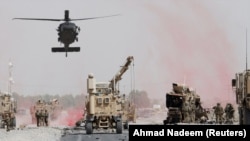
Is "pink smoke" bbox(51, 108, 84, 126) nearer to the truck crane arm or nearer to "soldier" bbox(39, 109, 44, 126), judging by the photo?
"soldier" bbox(39, 109, 44, 126)

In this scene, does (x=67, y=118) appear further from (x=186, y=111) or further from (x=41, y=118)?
(x=186, y=111)

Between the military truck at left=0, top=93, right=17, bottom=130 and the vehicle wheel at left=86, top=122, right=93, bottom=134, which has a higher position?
the military truck at left=0, top=93, right=17, bottom=130

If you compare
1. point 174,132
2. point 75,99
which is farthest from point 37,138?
point 75,99

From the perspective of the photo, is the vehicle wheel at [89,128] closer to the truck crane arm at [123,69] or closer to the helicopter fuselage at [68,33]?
the helicopter fuselage at [68,33]

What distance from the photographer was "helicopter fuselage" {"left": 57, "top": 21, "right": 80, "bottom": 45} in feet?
171

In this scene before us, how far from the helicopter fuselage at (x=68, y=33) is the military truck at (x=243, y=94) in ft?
38.5

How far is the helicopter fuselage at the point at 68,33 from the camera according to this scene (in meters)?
52.1

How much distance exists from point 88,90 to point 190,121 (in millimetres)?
13604

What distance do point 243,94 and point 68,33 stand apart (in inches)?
536

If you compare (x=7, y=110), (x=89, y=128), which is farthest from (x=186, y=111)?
(x=7, y=110)

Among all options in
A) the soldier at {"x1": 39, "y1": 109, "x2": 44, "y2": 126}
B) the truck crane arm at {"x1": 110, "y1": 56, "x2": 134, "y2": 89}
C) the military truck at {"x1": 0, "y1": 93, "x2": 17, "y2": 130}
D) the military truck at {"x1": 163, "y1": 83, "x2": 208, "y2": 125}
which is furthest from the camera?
the soldier at {"x1": 39, "y1": 109, "x2": 44, "y2": 126}

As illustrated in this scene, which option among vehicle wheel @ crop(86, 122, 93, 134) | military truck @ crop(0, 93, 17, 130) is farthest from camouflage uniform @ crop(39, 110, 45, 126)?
vehicle wheel @ crop(86, 122, 93, 134)

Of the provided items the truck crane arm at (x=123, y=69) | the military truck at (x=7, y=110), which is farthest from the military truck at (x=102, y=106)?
the military truck at (x=7, y=110)

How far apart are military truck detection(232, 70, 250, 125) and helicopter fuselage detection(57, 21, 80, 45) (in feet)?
38.5
